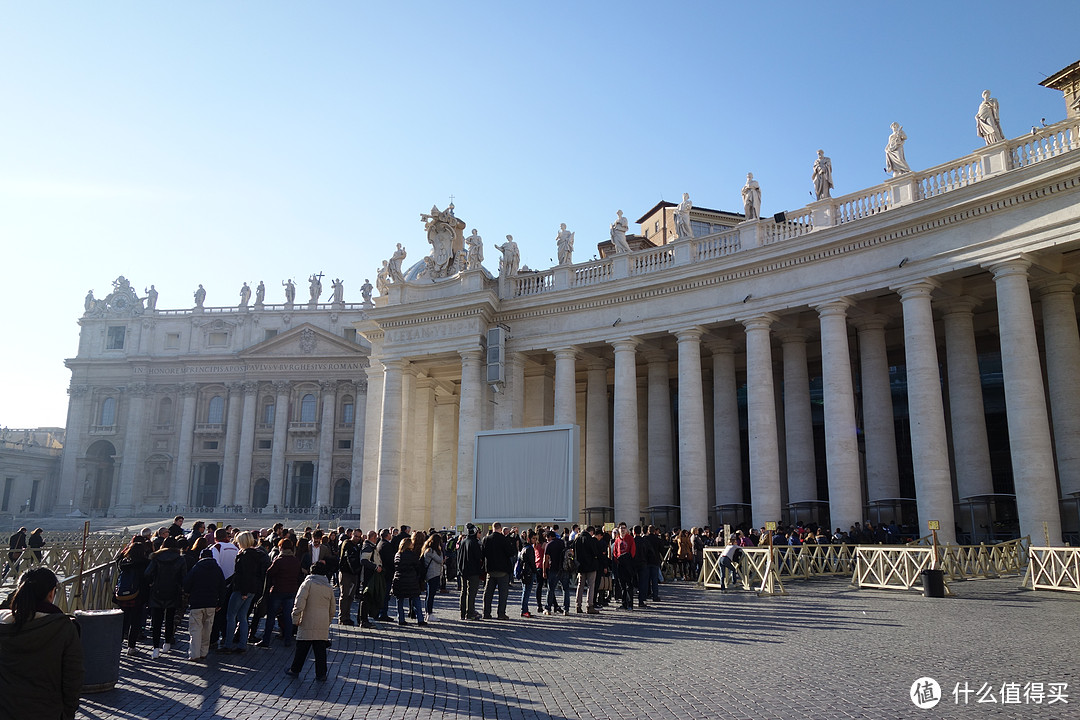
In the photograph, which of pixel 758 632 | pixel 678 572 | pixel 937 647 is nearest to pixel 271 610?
pixel 758 632

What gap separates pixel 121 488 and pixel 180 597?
238 feet

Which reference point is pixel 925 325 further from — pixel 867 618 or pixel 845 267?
pixel 867 618

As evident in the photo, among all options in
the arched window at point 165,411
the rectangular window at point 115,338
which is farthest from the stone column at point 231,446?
the rectangular window at point 115,338

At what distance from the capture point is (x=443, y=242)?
108 feet

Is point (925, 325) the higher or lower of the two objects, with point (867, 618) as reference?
higher

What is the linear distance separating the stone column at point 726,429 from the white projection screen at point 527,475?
848 cm

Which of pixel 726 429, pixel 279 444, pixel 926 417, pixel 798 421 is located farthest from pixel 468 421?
pixel 279 444

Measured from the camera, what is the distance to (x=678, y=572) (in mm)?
22625

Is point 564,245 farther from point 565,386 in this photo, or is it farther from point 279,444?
point 279,444

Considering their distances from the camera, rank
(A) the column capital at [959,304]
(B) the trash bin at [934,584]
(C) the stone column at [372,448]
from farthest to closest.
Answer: (C) the stone column at [372,448]
(A) the column capital at [959,304]
(B) the trash bin at [934,584]

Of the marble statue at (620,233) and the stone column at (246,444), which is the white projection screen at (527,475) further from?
the stone column at (246,444)

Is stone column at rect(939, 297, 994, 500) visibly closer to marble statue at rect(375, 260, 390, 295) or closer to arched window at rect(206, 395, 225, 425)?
marble statue at rect(375, 260, 390, 295)

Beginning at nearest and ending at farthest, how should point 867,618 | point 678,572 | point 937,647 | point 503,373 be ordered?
point 937,647
point 867,618
point 678,572
point 503,373

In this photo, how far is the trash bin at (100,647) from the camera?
8.82 m
